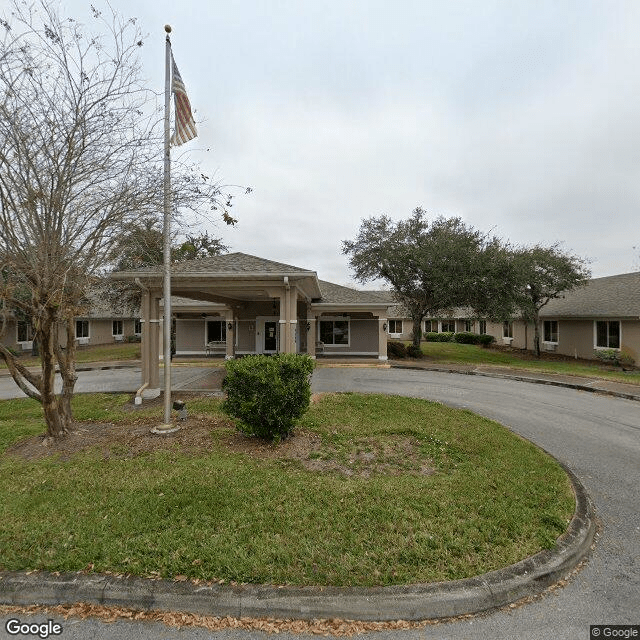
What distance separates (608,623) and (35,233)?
835 cm

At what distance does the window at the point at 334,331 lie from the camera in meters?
21.6

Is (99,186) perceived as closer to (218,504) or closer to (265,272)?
(265,272)

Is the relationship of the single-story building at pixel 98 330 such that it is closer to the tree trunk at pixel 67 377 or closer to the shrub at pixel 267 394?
the tree trunk at pixel 67 377

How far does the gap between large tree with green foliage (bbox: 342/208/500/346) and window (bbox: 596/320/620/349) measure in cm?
656

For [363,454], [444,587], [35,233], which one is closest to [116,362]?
[35,233]

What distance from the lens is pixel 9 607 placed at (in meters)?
2.82

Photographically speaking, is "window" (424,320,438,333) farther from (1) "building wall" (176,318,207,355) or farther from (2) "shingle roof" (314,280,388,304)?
(1) "building wall" (176,318,207,355)

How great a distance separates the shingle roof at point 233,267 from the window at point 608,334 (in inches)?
730

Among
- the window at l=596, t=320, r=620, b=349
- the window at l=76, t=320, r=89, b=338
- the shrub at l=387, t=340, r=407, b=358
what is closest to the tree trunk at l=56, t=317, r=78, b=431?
the shrub at l=387, t=340, r=407, b=358

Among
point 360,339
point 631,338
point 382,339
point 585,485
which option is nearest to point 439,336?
point 360,339

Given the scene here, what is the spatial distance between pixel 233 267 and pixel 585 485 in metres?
9.33

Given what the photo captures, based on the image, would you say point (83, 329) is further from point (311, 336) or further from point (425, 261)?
point (425, 261)

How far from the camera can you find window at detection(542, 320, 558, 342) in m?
23.6

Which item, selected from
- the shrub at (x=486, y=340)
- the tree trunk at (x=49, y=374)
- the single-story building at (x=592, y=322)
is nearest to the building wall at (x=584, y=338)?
the single-story building at (x=592, y=322)
